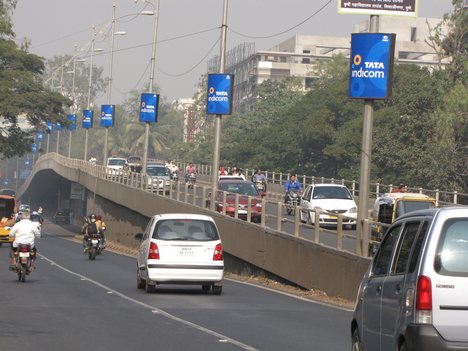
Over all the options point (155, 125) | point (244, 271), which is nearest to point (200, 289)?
point (244, 271)

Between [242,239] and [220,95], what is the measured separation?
8.13 m

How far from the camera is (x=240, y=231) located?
35.2m

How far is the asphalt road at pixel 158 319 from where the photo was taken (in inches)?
586

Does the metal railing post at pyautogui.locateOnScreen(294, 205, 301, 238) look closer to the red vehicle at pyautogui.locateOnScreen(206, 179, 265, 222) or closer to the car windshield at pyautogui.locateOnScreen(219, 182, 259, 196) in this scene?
the red vehicle at pyautogui.locateOnScreen(206, 179, 265, 222)

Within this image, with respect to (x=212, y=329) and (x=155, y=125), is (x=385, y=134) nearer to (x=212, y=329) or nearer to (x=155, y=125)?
(x=212, y=329)

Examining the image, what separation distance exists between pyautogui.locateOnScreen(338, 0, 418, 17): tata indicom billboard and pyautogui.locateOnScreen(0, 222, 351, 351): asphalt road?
6.50 m

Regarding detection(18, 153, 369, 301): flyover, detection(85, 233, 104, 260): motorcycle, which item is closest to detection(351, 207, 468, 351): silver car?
detection(18, 153, 369, 301): flyover

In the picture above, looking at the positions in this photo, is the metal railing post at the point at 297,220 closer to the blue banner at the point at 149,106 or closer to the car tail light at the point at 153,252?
the car tail light at the point at 153,252

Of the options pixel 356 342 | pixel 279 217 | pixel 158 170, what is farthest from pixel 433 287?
pixel 158 170

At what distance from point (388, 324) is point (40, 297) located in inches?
552

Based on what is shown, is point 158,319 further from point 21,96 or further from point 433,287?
point 21,96

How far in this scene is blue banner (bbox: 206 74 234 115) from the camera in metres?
41.2

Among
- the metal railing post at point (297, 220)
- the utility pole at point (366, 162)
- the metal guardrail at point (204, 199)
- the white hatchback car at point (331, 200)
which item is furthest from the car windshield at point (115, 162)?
the utility pole at point (366, 162)

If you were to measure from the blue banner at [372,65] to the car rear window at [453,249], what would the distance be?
52.6ft
